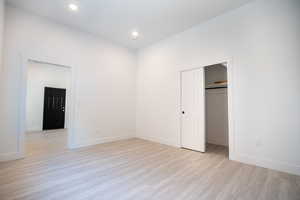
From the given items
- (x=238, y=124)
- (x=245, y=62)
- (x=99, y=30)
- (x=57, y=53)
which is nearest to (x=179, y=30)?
(x=245, y=62)

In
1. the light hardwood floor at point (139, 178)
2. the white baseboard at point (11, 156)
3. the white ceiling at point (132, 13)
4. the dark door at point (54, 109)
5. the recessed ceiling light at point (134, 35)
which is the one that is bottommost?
A: the light hardwood floor at point (139, 178)

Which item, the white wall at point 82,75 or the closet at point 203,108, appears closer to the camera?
the white wall at point 82,75

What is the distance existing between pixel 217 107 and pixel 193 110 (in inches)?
42.8

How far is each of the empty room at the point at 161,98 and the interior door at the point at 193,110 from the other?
0.09 feet

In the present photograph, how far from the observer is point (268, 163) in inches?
106

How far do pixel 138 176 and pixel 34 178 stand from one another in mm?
1595

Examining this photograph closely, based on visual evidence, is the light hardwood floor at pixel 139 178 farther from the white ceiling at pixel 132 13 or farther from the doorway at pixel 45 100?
the doorway at pixel 45 100

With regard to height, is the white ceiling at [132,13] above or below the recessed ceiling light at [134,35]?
above

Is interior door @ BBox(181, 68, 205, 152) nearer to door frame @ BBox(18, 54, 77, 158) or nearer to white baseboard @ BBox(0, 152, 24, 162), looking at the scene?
door frame @ BBox(18, 54, 77, 158)

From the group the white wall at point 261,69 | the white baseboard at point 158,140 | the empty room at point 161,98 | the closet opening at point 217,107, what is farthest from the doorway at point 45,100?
the white wall at point 261,69

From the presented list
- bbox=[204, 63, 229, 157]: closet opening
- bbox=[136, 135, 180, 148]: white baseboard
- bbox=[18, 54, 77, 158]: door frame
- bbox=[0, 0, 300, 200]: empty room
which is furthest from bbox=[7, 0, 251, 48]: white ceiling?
bbox=[136, 135, 180, 148]: white baseboard

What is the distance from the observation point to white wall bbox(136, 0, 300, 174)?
2.53 metres

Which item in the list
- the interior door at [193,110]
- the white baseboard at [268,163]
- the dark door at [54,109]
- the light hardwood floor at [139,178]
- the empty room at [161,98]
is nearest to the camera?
the light hardwood floor at [139,178]

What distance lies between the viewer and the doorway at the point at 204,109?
373 cm
